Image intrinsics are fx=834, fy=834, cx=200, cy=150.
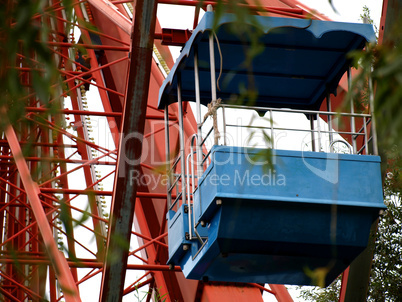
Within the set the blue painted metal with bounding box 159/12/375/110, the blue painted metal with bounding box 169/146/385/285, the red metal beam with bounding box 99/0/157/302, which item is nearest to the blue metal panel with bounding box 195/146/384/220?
the blue painted metal with bounding box 169/146/385/285

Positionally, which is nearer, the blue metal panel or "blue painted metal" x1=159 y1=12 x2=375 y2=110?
the blue metal panel

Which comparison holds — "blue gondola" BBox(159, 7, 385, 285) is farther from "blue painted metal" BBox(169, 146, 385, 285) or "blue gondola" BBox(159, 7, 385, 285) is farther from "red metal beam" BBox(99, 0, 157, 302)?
"red metal beam" BBox(99, 0, 157, 302)

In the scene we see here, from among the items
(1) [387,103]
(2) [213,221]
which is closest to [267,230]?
(2) [213,221]

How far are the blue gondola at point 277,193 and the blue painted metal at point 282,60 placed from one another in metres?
0.02

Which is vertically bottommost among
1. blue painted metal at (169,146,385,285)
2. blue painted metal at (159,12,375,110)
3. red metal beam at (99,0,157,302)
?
blue painted metal at (169,146,385,285)

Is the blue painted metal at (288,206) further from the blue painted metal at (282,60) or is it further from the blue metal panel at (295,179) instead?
the blue painted metal at (282,60)

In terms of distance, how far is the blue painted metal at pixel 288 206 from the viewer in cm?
895

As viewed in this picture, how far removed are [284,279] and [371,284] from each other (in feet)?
9.73

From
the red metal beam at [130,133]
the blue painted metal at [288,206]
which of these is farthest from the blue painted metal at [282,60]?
the blue painted metal at [288,206]

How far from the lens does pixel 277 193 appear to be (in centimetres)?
906

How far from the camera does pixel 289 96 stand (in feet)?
38.8

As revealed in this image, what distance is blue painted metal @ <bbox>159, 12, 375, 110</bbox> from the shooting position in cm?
996

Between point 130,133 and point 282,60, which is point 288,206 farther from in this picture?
point 282,60

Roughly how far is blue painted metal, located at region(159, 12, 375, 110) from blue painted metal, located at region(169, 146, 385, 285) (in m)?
1.14
